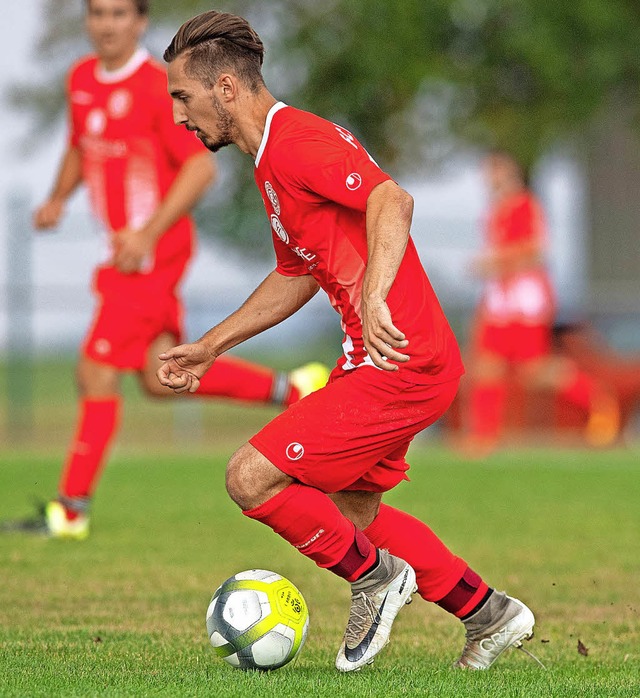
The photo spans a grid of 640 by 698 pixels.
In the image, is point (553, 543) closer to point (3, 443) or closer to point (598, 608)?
point (598, 608)

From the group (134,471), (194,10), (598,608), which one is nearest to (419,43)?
(194,10)

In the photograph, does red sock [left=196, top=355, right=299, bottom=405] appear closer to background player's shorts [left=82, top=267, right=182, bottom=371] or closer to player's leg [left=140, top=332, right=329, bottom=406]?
player's leg [left=140, top=332, right=329, bottom=406]

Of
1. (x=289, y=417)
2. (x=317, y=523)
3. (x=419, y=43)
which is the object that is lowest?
(x=317, y=523)

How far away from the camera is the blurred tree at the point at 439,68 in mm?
18000

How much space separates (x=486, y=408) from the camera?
13.2 metres

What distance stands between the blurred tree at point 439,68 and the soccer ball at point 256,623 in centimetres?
1432

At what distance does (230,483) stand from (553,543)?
11.5 ft

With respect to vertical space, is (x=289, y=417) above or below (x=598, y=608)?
above

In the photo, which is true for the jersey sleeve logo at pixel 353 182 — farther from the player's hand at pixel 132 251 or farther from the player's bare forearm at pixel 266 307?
the player's hand at pixel 132 251

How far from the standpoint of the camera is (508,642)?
13.7ft

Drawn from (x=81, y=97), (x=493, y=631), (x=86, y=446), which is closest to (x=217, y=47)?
(x=493, y=631)

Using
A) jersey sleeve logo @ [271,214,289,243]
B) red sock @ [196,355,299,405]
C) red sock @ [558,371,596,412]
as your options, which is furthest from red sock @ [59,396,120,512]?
red sock @ [558,371,596,412]

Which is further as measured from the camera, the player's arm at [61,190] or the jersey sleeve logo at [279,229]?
the player's arm at [61,190]

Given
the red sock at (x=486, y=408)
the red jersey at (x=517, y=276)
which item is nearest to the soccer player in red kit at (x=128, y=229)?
the red sock at (x=486, y=408)
